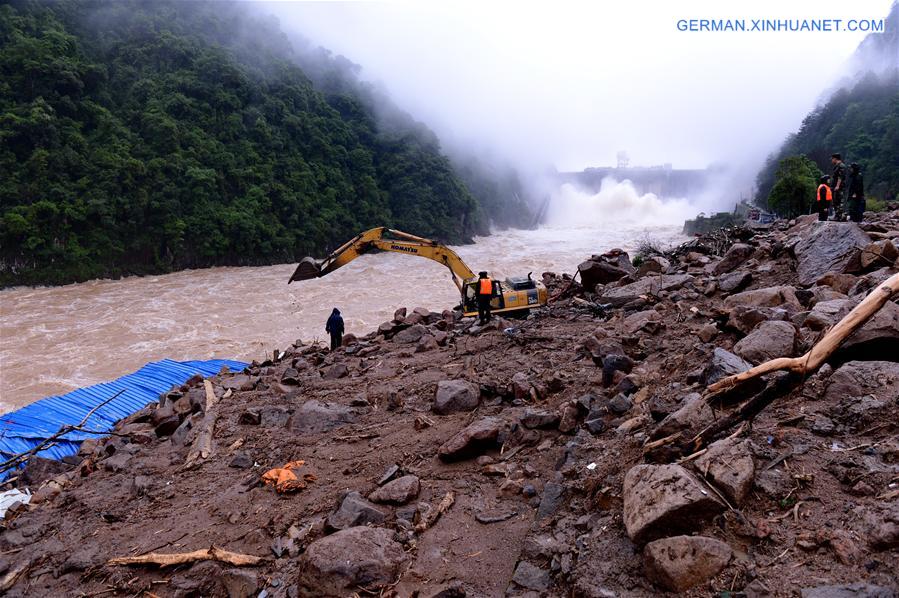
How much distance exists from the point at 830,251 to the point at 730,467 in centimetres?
535

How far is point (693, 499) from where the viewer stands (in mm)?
2354

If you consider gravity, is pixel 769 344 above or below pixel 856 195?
below

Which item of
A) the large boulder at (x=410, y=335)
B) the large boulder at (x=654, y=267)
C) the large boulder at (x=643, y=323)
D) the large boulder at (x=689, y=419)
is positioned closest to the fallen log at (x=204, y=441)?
the large boulder at (x=410, y=335)

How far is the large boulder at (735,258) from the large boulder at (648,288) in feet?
2.30

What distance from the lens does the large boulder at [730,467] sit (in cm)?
244

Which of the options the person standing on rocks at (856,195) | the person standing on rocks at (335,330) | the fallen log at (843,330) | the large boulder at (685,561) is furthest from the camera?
the person standing on rocks at (335,330)

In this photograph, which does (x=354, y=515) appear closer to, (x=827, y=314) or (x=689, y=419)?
(x=689, y=419)

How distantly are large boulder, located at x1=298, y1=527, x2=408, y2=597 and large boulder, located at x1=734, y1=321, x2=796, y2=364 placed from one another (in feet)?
9.15

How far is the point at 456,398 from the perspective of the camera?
5570 mm

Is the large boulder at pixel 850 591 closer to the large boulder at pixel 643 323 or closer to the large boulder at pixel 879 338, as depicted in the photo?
the large boulder at pixel 879 338

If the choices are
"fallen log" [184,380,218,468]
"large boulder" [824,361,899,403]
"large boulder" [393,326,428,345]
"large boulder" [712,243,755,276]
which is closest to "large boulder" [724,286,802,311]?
"large boulder" [824,361,899,403]

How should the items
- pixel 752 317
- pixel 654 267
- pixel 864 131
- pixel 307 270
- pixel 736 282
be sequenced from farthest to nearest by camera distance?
pixel 864 131, pixel 307 270, pixel 654 267, pixel 736 282, pixel 752 317

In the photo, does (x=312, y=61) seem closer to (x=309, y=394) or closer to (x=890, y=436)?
(x=309, y=394)

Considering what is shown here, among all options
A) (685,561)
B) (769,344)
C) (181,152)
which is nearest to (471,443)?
(685,561)
